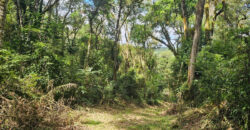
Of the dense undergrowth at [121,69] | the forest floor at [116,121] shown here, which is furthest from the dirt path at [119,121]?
the dense undergrowth at [121,69]

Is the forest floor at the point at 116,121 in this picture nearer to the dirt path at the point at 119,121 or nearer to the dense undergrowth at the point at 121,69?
the dirt path at the point at 119,121

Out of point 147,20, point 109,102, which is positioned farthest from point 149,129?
point 147,20

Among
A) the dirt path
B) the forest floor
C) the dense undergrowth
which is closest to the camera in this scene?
the dense undergrowth

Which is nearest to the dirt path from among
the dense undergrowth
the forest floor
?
the forest floor

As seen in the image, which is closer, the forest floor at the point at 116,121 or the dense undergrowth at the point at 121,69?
the dense undergrowth at the point at 121,69

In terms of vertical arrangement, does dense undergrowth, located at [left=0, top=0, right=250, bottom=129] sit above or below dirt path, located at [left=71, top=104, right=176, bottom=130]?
above

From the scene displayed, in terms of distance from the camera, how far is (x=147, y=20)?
20484mm

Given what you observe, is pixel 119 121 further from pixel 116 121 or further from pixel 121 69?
pixel 121 69

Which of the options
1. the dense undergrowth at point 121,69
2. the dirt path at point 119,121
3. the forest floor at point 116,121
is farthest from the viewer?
the dirt path at point 119,121

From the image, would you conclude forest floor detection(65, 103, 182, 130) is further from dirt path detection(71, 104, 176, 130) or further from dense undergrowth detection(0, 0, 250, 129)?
dense undergrowth detection(0, 0, 250, 129)

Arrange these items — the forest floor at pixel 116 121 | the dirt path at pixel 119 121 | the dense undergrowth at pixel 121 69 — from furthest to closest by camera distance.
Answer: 1. the dirt path at pixel 119 121
2. the forest floor at pixel 116 121
3. the dense undergrowth at pixel 121 69

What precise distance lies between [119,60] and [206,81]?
15426 mm

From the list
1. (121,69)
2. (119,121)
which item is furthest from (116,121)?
(121,69)

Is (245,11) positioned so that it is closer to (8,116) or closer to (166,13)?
(166,13)
